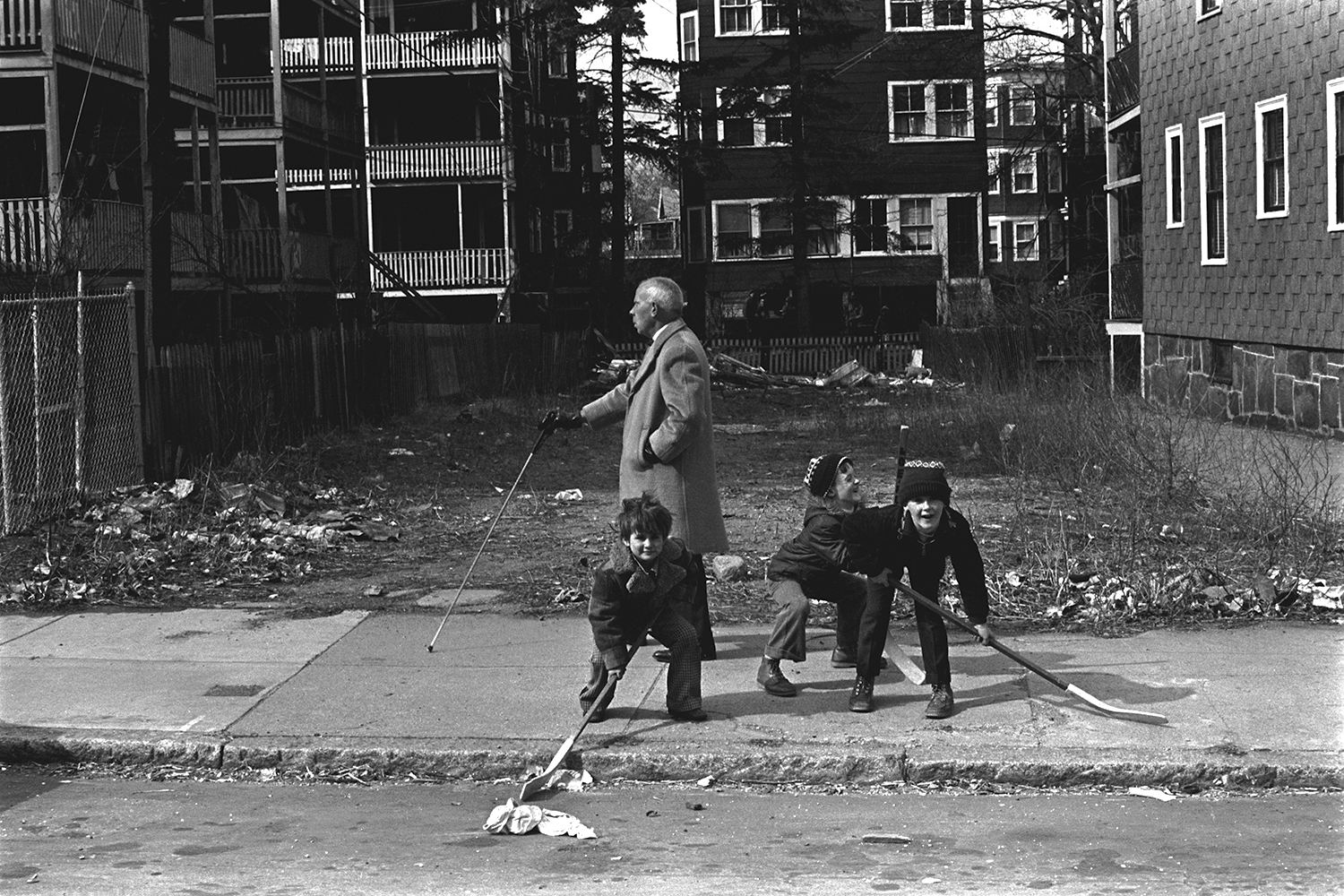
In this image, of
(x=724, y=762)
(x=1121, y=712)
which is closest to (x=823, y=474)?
(x=724, y=762)

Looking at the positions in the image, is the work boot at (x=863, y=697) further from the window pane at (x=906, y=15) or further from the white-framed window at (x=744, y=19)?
the window pane at (x=906, y=15)

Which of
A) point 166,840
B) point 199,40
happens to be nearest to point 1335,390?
point 166,840

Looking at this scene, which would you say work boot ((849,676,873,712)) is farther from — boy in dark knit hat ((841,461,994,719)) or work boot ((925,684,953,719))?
work boot ((925,684,953,719))

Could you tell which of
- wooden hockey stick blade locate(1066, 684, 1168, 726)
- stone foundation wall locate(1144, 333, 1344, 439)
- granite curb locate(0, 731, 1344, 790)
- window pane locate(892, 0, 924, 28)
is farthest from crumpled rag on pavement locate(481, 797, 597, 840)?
window pane locate(892, 0, 924, 28)

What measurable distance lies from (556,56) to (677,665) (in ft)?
141

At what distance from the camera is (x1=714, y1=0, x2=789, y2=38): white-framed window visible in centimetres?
4434

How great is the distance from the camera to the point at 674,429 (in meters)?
7.29

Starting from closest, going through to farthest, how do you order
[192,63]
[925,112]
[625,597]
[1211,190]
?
[625,597] → [1211,190] → [192,63] → [925,112]

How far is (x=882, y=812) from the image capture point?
576 centimetres

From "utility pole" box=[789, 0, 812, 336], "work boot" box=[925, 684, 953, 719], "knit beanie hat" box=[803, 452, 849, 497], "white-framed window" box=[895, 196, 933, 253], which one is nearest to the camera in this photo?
"work boot" box=[925, 684, 953, 719]

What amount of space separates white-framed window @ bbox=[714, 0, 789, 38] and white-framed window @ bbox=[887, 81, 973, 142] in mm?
3771

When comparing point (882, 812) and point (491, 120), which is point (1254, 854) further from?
point (491, 120)

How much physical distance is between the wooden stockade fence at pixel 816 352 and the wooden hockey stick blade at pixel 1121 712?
34482 mm

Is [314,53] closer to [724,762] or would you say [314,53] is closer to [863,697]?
[863,697]
